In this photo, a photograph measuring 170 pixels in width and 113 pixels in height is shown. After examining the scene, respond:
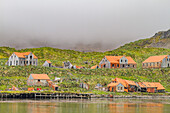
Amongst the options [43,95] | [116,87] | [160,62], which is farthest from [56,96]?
[160,62]

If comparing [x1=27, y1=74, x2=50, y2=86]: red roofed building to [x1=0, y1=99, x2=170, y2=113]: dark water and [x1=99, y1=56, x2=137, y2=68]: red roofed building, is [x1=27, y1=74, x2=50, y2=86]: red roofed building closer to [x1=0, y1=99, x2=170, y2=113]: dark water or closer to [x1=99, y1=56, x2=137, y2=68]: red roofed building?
[x1=0, y1=99, x2=170, y2=113]: dark water

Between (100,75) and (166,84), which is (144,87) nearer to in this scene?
(166,84)

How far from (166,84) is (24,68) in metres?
57.7

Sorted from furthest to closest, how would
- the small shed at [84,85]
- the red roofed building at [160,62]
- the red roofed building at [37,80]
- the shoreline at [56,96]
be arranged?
the red roofed building at [160,62] < the small shed at [84,85] < the red roofed building at [37,80] < the shoreline at [56,96]

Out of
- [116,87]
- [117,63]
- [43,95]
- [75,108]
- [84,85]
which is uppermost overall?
[117,63]

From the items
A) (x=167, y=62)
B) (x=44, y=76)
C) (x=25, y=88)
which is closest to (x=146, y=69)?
(x=167, y=62)

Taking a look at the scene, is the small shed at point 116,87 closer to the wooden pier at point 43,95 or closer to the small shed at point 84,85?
the small shed at point 84,85

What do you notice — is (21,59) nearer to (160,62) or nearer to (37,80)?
(37,80)

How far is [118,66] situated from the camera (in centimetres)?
15438

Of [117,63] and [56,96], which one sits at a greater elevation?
[117,63]

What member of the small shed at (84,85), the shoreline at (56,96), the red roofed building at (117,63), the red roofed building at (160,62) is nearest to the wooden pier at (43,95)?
the shoreline at (56,96)

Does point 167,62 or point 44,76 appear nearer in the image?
point 44,76

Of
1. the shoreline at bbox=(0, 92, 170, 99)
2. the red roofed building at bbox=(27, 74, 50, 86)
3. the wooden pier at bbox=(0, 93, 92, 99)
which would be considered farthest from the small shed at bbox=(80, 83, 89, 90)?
the red roofed building at bbox=(27, 74, 50, 86)

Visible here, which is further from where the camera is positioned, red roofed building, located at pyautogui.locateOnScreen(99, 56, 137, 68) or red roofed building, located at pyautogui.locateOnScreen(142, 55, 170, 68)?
Answer: red roofed building, located at pyautogui.locateOnScreen(99, 56, 137, 68)
